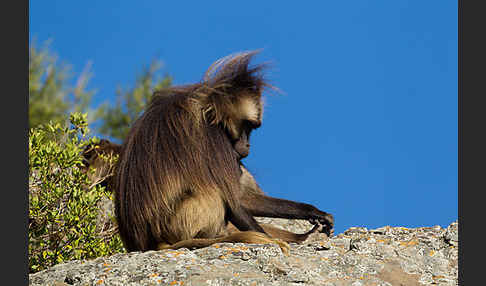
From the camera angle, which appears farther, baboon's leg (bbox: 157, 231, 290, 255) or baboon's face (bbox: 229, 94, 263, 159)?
baboon's face (bbox: 229, 94, 263, 159)

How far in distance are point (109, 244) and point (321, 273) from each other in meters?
3.42

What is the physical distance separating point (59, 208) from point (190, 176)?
2.09 metres

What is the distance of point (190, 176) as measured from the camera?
5.44 metres

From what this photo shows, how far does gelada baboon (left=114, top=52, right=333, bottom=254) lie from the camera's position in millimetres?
5398

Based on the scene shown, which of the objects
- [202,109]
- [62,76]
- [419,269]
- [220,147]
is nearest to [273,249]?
[419,269]

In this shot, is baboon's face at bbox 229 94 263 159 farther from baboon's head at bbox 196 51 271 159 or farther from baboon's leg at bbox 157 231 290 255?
baboon's leg at bbox 157 231 290 255

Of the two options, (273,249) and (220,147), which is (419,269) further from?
(220,147)

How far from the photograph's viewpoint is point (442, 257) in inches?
190

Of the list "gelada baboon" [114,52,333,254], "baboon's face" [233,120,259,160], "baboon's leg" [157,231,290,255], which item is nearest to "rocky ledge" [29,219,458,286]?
"baboon's leg" [157,231,290,255]

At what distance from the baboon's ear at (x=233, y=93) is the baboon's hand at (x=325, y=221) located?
3.41 ft

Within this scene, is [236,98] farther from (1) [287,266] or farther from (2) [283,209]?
(1) [287,266]

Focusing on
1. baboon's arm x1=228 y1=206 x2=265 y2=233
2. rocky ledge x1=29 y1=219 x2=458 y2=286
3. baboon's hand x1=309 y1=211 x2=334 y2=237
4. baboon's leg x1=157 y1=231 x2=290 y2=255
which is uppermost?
baboon's hand x1=309 y1=211 x2=334 y2=237

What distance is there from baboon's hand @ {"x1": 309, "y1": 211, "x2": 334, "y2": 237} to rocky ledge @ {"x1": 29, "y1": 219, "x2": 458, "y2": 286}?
2.74 feet

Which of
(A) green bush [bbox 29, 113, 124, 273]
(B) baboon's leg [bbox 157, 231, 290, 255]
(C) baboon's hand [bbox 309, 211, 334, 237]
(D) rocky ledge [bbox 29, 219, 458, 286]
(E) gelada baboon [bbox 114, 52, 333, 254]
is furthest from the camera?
(A) green bush [bbox 29, 113, 124, 273]
